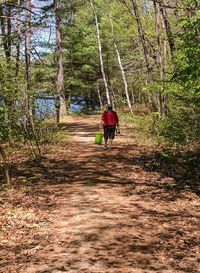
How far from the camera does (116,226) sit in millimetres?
7594

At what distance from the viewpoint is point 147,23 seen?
2973 centimetres

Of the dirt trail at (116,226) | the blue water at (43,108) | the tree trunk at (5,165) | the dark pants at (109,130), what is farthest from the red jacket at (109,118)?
the tree trunk at (5,165)

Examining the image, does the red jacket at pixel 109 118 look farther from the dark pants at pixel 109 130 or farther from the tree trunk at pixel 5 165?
the tree trunk at pixel 5 165

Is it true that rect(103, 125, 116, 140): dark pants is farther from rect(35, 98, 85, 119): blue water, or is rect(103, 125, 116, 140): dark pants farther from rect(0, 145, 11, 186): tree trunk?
rect(0, 145, 11, 186): tree trunk

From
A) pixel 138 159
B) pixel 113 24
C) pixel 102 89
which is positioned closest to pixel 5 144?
pixel 138 159

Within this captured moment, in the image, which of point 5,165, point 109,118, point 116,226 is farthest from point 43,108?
point 116,226

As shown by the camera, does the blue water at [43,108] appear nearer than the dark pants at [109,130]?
Yes

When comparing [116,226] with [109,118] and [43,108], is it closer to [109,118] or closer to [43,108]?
[109,118]

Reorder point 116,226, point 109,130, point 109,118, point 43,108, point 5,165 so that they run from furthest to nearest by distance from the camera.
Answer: point 43,108, point 109,130, point 109,118, point 5,165, point 116,226

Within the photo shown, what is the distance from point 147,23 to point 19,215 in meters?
24.2

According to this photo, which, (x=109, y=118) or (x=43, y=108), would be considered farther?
(x=43, y=108)

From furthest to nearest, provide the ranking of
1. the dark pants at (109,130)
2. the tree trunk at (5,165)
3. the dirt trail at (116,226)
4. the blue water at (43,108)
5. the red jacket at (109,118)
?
the dark pants at (109,130) → the red jacket at (109,118) → the blue water at (43,108) → the tree trunk at (5,165) → the dirt trail at (116,226)

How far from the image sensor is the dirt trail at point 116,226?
605 centimetres

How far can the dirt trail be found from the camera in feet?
19.8
